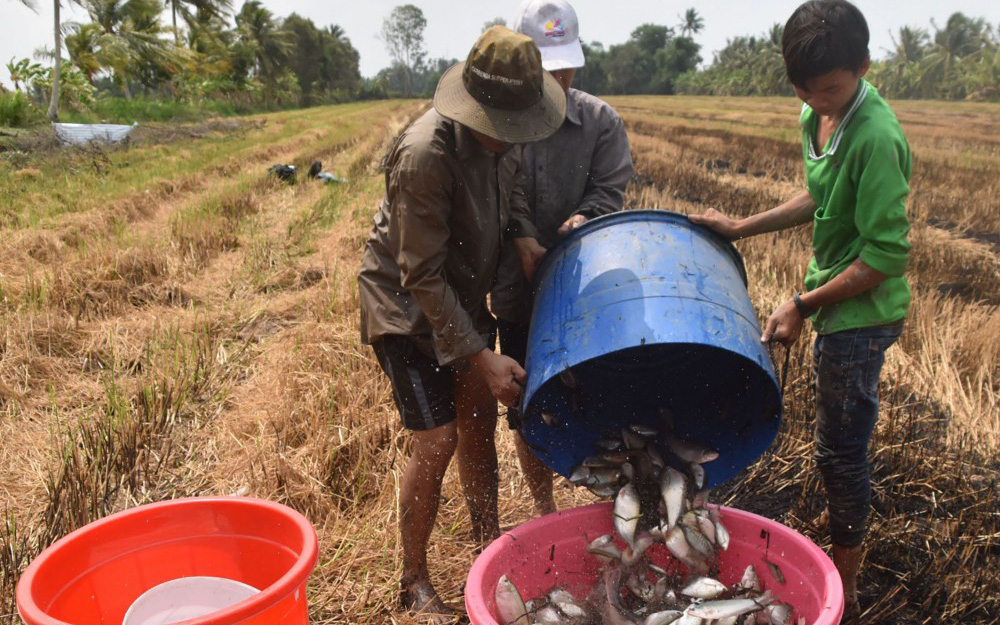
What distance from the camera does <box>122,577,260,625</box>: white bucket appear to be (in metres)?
1.66

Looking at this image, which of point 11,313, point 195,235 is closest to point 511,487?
point 11,313

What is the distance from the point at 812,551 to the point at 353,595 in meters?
1.28

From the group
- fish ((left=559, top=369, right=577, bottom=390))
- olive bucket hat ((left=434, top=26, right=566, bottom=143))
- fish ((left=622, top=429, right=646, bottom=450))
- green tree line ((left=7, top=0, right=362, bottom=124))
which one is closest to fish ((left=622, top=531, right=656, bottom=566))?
fish ((left=622, top=429, right=646, bottom=450))

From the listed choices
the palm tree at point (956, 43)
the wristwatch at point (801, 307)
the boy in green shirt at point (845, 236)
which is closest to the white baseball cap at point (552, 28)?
the boy in green shirt at point (845, 236)

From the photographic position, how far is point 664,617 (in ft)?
5.81

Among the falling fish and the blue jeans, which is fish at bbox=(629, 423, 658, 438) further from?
the blue jeans

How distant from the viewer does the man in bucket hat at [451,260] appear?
1854mm

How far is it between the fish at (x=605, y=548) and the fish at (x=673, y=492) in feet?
0.60

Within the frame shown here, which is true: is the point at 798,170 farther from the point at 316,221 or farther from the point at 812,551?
the point at 812,551

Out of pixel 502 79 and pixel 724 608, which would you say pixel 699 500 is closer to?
pixel 724 608

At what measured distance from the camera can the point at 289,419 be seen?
3297 millimetres

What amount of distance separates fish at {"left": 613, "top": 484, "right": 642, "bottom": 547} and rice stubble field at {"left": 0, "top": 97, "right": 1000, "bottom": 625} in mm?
757

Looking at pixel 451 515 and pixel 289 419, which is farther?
pixel 289 419

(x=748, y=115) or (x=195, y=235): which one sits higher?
(x=748, y=115)
